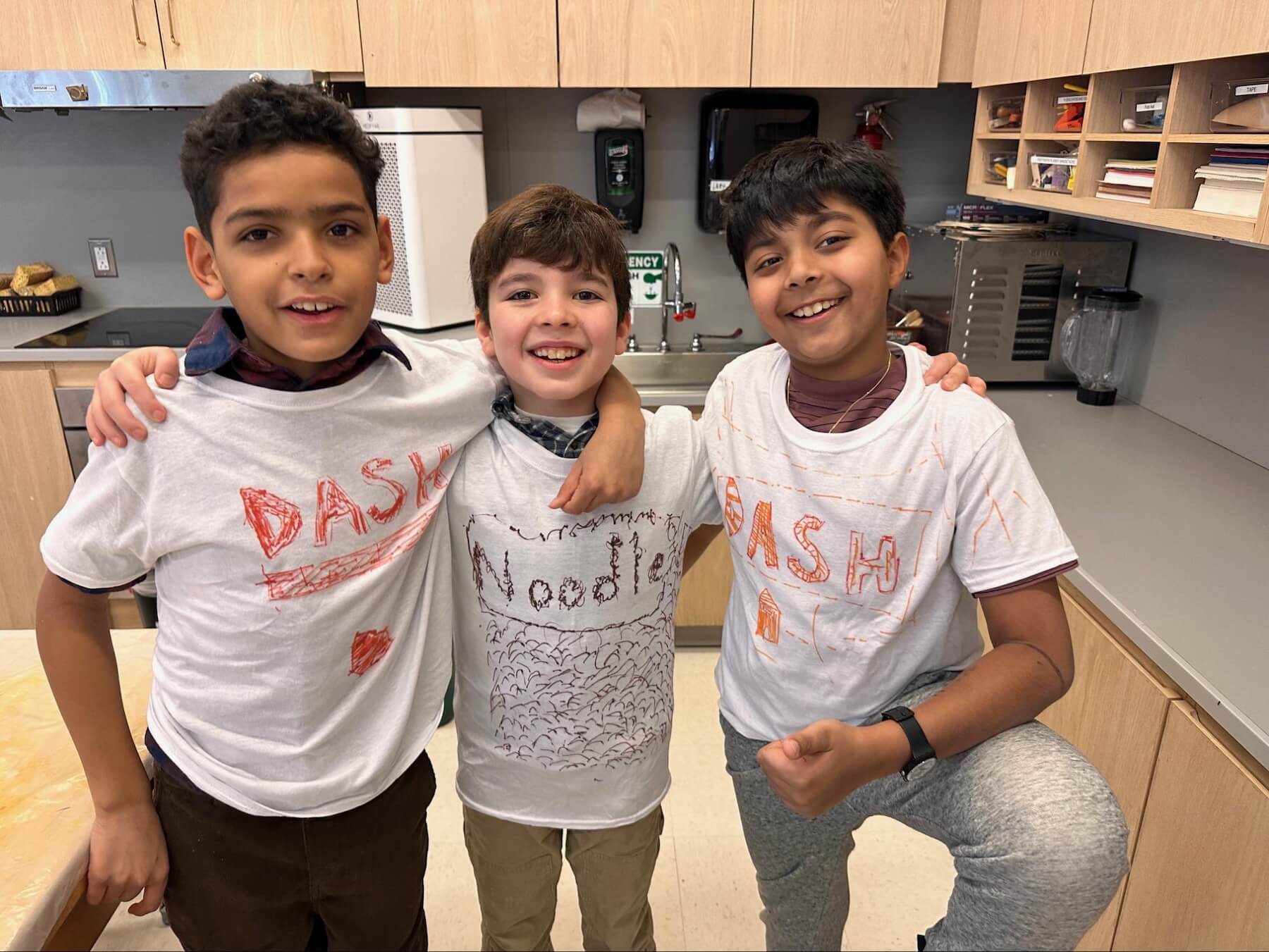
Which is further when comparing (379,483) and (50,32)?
(50,32)

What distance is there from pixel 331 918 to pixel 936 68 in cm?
219

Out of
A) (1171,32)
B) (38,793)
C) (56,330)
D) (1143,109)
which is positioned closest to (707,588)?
(1143,109)

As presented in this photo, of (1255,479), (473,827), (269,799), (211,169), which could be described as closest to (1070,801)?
(473,827)

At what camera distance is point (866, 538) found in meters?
0.99

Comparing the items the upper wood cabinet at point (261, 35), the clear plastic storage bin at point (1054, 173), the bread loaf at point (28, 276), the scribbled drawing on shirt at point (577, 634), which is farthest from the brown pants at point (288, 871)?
the bread loaf at point (28, 276)

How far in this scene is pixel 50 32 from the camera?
2127 mm

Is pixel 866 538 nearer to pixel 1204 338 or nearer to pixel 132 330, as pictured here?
pixel 1204 338

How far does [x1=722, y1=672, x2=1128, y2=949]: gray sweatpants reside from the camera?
2.73ft

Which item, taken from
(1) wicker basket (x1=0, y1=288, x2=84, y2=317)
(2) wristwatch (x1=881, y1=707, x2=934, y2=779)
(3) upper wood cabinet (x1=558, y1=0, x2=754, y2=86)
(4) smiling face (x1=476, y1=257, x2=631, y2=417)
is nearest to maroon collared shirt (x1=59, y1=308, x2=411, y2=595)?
(4) smiling face (x1=476, y1=257, x2=631, y2=417)

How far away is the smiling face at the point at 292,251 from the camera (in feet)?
2.71

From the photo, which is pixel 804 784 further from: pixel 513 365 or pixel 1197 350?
pixel 1197 350

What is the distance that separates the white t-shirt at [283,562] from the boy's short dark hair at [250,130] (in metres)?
0.20

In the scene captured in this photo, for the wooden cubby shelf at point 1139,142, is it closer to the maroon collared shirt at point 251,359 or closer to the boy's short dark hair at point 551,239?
the boy's short dark hair at point 551,239

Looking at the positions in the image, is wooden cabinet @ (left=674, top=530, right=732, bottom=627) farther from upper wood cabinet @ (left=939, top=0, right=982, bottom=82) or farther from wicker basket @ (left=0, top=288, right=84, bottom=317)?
wicker basket @ (left=0, top=288, right=84, bottom=317)
